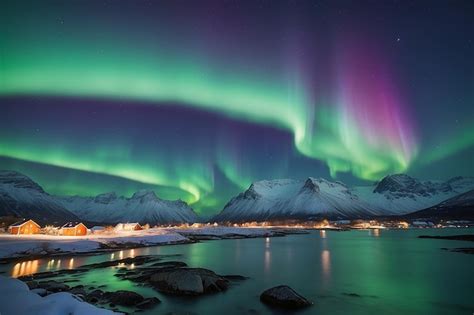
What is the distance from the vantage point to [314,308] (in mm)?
30312

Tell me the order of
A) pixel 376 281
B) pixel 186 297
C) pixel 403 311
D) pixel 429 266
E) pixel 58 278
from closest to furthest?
pixel 403 311
pixel 186 297
pixel 58 278
pixel 376 281
pixel 429 266

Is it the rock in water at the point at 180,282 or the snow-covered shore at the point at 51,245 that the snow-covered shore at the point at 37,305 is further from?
the snow-covered shore at the point at 51,245

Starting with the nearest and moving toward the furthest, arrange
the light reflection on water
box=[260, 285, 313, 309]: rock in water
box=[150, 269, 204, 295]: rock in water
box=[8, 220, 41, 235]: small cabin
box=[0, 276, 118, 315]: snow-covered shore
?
box=[0, 276, 118, 315]: snow-covered shore
box=[260, 285, 313, 309]: rock in water
box=[150, 269, 204, 295]: rock in water
the light reflection on water
box=[8, 220, 41, 235]: small cabin

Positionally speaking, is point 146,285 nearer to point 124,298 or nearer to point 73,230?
point 124,298

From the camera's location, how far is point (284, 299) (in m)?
29.9

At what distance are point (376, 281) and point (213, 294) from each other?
24460mm

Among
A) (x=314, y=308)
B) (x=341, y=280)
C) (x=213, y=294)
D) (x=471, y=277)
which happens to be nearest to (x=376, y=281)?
(x=341, y=280)

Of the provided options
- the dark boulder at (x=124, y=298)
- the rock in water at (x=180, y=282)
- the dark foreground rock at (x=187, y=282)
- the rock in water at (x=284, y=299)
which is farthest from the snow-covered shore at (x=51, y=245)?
the rock in water at (x=284, y=299)

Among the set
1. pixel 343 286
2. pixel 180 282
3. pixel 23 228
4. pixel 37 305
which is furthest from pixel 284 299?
pixel 23 228

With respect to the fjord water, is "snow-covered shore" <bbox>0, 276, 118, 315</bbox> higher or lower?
higher

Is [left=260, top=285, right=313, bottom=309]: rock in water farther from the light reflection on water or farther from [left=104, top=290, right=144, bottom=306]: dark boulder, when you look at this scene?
the light reflection on water

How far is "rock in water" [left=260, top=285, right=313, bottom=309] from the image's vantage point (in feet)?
97.2

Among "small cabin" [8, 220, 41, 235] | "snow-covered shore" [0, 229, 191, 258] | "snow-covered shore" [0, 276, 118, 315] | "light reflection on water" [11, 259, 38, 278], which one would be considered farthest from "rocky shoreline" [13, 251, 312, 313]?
"small cabin" [8, 220, 41, 235]

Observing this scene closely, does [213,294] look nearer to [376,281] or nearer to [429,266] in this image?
[376,281]
